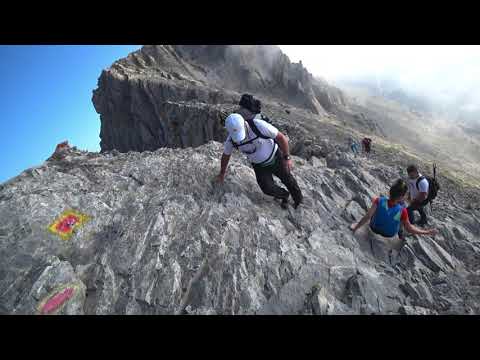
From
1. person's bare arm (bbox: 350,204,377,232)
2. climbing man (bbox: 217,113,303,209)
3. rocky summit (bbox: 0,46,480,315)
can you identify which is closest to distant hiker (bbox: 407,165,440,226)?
rocky summit (bbox: 0,46,480,315)

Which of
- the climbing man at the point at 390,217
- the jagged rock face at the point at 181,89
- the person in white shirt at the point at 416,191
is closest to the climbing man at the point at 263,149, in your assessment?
the climbing man at the point at 390,217

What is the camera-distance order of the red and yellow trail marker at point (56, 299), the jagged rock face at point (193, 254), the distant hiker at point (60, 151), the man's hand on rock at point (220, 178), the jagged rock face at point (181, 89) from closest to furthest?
the red and yellow trail marker at point (56, 299)
the jagged rock face at point (193, 254)
the man's hand on rock at point (220, 178)
the distant hiker at point (60, 151)
the jagged rock face at point (181, 89)

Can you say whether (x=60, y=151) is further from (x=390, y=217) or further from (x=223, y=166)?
(x=390, y=217)

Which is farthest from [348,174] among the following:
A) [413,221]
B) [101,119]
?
[101,119]

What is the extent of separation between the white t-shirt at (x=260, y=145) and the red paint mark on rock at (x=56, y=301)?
438cm

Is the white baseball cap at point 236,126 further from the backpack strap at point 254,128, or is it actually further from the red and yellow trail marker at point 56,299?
the red and yellow trail marker at point 56,299

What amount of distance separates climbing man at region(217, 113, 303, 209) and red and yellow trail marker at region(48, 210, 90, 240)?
3.56m

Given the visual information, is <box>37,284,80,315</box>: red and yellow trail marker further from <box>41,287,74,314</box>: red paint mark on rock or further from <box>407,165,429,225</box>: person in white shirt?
<box>407,165,429,225</box>: person in white shirt

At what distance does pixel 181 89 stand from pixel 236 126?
53266mm

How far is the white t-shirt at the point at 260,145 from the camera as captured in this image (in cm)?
698

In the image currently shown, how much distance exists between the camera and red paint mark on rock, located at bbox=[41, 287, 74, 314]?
15.7 ft

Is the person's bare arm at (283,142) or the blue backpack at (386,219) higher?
the person's bare arm at (283,142)

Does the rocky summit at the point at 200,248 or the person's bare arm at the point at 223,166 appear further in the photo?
the person's bare arm at the point at 223,166

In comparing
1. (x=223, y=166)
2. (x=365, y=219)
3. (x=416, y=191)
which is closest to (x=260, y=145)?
(x=223, y=166)
